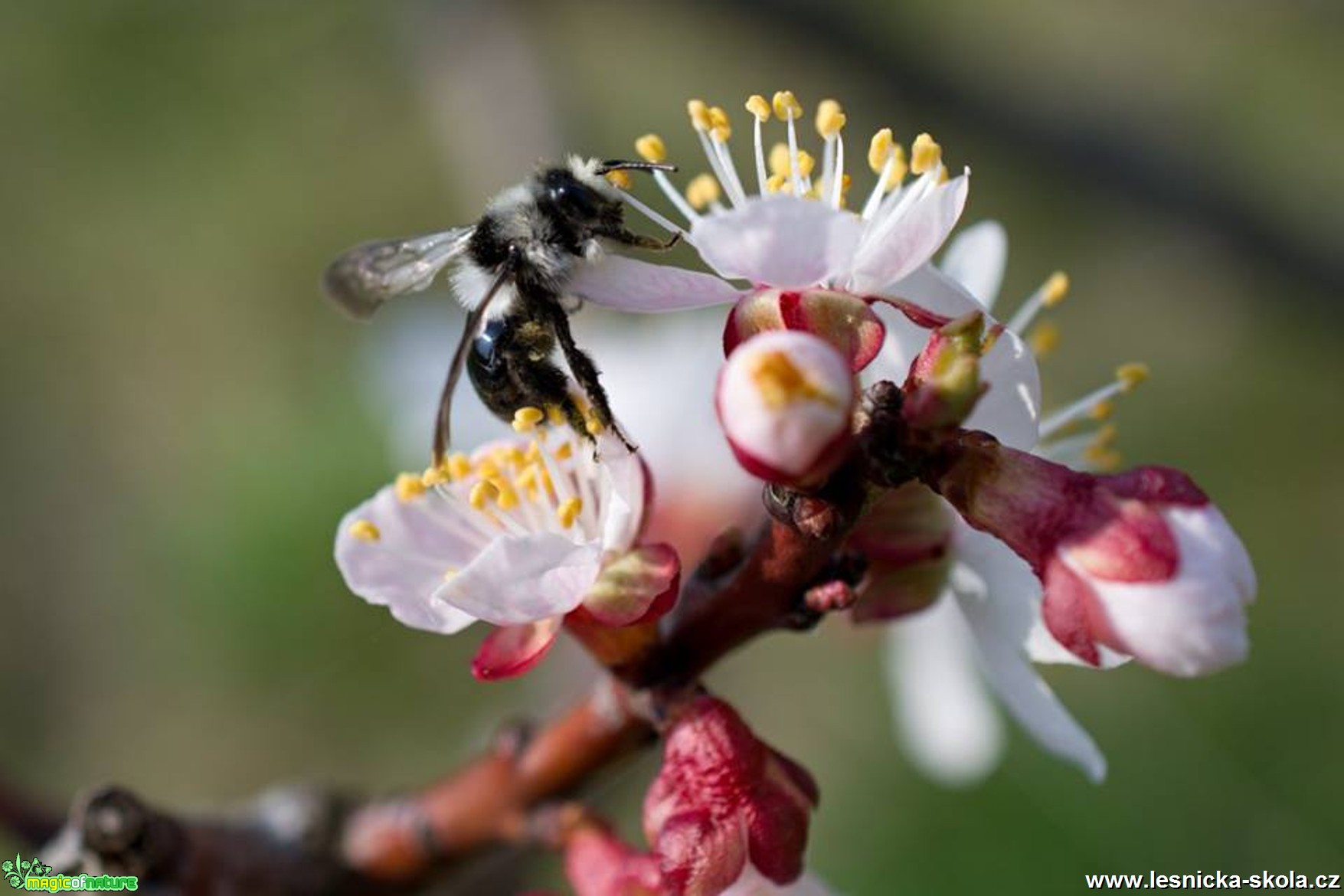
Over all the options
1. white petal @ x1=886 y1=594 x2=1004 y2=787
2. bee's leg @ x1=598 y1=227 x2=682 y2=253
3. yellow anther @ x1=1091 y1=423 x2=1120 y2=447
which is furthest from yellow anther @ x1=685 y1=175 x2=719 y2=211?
white petal @ x1=886 y1=594 x2=1004 y2=787

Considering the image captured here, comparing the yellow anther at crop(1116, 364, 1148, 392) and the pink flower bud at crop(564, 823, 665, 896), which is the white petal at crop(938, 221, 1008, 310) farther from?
the pink flower bud at crop(564, 823, 665, 896)

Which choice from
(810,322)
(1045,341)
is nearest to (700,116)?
(810,322)

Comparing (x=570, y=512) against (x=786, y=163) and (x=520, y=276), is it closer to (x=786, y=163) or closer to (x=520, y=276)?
(x=520, y=276)

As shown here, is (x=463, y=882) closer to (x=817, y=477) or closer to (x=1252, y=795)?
(x=817, y=477)

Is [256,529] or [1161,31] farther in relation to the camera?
[1161,31]

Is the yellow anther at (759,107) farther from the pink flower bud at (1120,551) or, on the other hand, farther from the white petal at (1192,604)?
the white petal at (1192,604)

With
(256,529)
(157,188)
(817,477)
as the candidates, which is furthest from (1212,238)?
(157,188)
